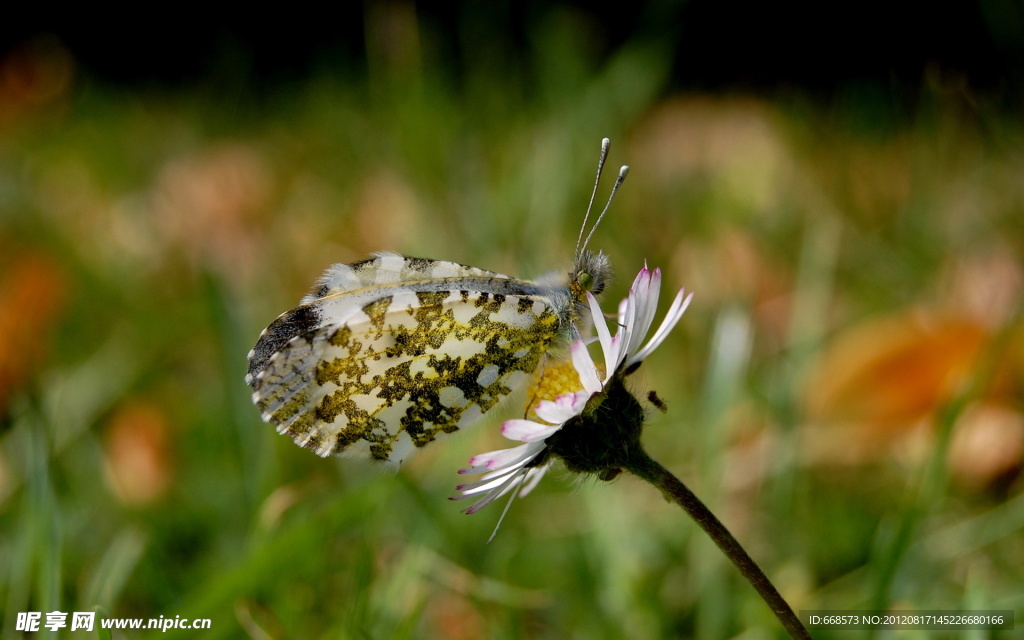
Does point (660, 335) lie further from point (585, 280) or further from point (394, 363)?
point (394, 363)

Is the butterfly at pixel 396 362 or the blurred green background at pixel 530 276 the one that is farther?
the blurred green background at pixel 530 276

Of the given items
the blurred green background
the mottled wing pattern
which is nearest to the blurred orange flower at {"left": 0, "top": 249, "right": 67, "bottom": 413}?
the blurred green background

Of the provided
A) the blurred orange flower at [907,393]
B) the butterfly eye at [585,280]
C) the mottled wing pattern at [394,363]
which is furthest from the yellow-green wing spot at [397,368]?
the blurred orange flower at [907,393]

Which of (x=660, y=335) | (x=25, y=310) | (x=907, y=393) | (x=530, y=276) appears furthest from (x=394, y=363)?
(x=25, y=310)

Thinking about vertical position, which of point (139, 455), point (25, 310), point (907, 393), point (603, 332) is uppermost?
point (25, 310)

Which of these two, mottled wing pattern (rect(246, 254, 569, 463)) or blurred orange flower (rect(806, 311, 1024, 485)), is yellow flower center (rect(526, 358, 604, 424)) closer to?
mottled wing pattern (rect(246, 254, 569, 463))

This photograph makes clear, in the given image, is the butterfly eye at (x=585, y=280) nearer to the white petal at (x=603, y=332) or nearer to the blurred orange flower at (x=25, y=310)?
the white petal at (x=603, y=332)

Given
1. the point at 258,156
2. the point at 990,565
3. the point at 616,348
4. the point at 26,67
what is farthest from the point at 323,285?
the point at 26,67
